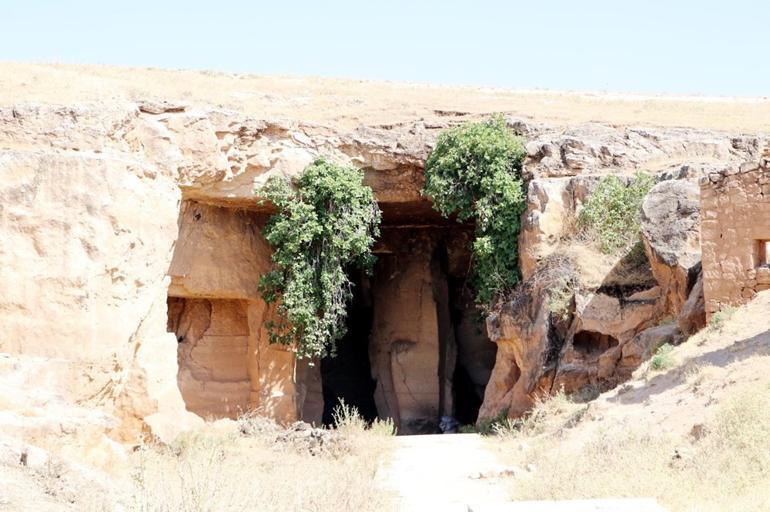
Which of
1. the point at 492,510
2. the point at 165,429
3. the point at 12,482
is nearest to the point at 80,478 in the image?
the point at 12,482

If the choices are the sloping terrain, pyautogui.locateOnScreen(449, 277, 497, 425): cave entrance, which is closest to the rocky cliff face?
pyautogui.locateOnScreen(449, 277, 497, 425): cave entrance

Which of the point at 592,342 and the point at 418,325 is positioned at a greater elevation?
the point at 592,342

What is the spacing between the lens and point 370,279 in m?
23.2

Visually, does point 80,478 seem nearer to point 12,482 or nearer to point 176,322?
point 12,482

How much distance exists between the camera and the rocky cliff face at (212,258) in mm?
12352

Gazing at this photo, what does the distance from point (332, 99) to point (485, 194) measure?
556 centimetres

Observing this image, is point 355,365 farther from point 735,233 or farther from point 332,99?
point 735,233

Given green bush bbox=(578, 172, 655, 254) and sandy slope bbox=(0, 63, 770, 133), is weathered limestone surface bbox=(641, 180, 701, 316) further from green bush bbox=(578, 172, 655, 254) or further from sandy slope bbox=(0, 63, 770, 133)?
sandy slope bbox=(0, 63, 770, 133)

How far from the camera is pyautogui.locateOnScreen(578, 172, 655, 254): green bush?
15.9m

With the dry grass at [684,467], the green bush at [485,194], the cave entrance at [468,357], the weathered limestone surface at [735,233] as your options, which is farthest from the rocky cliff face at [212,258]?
the dry grass at [684,467]

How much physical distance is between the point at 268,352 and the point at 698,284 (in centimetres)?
844

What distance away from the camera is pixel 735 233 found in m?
12.3

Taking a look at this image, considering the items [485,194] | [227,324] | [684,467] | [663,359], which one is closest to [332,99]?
[485,194]

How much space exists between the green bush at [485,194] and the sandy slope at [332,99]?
199 centimetres
